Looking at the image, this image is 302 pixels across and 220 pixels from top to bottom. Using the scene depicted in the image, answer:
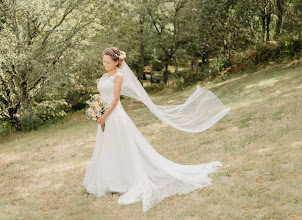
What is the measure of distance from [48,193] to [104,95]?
2.33 m

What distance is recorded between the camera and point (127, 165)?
5.68 metres

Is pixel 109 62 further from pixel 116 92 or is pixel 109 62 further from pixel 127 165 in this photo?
pixel 127 165

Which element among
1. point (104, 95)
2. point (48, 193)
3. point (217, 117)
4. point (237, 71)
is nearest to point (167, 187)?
point (217, 117)

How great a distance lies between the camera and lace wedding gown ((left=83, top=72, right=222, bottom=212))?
554 centimetres

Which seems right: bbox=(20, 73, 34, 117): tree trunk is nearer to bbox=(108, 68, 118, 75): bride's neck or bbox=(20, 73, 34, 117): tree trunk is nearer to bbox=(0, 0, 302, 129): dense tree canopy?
bbox=(0, 0, 302, 129): dense tree canopy

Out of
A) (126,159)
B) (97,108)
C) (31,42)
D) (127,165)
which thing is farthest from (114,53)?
(31,42)

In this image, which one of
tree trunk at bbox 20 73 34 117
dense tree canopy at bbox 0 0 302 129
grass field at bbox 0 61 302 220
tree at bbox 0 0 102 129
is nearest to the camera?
grass field at bbox 0 61 302 220

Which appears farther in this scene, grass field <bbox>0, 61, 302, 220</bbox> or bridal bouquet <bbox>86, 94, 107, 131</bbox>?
bridal bouquet <bbox>86, 94, 107, 131</bbox>

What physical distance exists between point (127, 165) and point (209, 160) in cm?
198

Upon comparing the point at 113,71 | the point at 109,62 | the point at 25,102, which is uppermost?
the point at 109,62

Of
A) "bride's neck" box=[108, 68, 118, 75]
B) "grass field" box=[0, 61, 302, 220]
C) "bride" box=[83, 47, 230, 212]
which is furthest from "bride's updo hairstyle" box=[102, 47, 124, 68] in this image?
"grass field" box=[0, 61, 302, 220]

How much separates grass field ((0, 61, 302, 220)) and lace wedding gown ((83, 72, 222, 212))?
0.89ft

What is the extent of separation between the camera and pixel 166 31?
23828 mm

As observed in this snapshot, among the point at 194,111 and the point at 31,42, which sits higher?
the point at 31,42
